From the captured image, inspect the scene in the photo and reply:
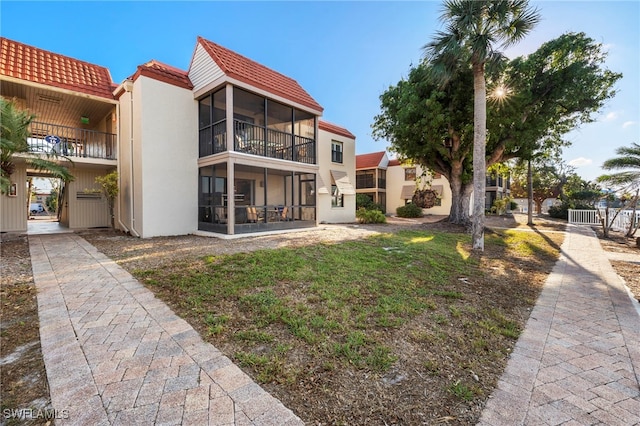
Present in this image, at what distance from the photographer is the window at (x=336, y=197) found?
20.9 m

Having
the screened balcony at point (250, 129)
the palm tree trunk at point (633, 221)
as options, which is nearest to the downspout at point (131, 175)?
the screened balcony at point (250, 129)

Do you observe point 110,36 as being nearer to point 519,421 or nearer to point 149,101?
point 149,101

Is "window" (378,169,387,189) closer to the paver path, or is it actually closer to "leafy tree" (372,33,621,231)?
"leafy tree" (372,33,621,231)

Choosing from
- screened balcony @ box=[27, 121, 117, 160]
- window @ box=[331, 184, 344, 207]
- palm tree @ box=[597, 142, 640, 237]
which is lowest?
window @ box=[331, 184, 344, 207]

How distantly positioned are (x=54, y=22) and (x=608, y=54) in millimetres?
26531

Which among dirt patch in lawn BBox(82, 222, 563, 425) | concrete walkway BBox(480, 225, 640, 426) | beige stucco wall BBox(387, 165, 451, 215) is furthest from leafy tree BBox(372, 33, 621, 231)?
beige stucco wall BBox(387, 165, 451, 215)

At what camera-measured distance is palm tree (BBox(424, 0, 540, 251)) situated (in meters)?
9.70

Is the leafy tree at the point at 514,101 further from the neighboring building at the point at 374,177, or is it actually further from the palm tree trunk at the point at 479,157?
the neighboring building at the point at 374,177

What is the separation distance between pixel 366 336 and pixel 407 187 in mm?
31524

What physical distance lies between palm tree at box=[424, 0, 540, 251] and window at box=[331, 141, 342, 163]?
1127 cm

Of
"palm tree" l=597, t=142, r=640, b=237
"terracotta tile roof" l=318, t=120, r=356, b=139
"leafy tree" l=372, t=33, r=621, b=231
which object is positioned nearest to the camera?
"palm tree" l=597, t=142, r=640, b=237

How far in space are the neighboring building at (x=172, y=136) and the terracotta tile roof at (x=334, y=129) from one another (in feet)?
16.3

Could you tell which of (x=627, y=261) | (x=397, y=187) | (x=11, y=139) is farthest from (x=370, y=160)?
(x=11, y=139)

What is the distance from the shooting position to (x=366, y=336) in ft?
11.8
